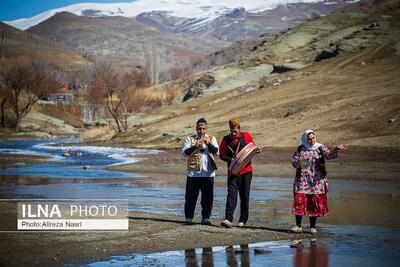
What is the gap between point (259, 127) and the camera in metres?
49.1

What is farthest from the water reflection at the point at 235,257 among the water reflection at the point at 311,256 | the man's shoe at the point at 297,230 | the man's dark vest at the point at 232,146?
the man's dark vest at the point at 232,146

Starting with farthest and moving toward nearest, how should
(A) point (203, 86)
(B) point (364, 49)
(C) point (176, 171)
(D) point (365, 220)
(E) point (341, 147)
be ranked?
(A) point (203, 86) → (B) point (364, 49) → (C) point (176, 171) → (D) point (365, 220) → (E) point (341, 147)

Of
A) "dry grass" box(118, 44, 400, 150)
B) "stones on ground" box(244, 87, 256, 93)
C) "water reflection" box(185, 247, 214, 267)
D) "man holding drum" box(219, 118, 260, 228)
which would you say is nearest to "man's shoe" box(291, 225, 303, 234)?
"man holding drum" box(219, 118, 260, 228)

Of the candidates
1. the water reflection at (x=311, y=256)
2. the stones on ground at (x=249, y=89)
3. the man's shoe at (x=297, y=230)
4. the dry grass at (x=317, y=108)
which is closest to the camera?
the water reflection at (x=311, y=256)

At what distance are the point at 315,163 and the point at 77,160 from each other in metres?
28.9

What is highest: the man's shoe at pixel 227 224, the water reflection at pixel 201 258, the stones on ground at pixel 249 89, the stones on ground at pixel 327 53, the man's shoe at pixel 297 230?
the stones on ground at pixel 327 53

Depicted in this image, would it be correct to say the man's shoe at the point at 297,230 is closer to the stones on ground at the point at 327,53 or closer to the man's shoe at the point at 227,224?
the man's shoe at the point at 227,224

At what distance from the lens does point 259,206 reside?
19.7m

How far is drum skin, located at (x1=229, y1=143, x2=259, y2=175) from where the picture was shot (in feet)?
50.1

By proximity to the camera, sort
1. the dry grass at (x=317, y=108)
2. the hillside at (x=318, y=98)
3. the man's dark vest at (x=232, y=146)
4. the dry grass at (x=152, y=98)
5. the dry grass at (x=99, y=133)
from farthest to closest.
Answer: the dry grass at (x=152, y=98)
the dry grass at (x=99, y=133)
the hillside at (x=318, y=98)
the dry grass at (x=317, y=108)
the man's dark vest at (x=232, y=146)

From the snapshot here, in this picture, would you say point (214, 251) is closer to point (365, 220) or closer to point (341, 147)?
point (341, 147)

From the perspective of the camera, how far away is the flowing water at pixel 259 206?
1175 cm

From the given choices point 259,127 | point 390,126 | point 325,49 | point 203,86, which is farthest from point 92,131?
point 390,126

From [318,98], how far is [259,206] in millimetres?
35133
